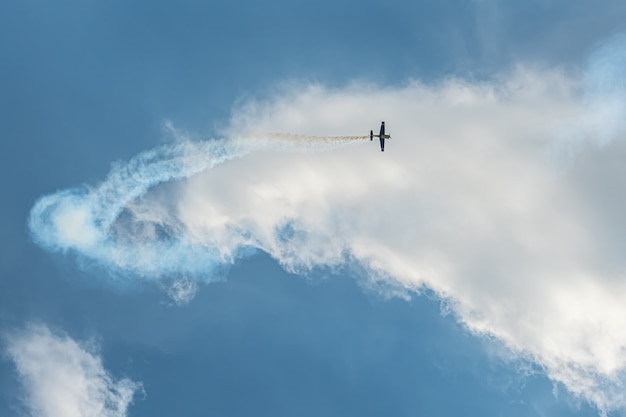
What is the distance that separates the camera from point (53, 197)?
184 m

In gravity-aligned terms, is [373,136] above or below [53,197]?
above

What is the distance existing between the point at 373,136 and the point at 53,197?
68271 mm

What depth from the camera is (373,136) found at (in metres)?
182
